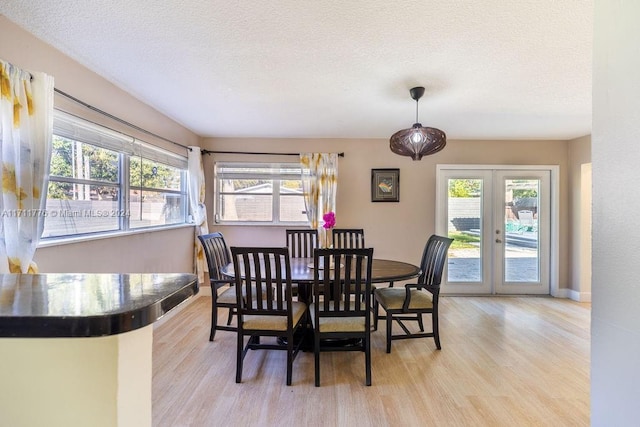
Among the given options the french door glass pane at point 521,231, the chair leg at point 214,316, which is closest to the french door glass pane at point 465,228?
the french door glass pane at point 521,231

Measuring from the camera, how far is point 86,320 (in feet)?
1.75

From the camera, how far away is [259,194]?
4.39m

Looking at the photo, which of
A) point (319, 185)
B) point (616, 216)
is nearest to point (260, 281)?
point (616, 216)

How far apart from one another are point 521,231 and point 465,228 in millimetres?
817

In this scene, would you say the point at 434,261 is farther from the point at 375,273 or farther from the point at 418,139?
the point at 418,139

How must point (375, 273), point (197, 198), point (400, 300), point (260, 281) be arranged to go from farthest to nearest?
point (197, 198), point (400, 300), point (375, 273), point (260, 281)

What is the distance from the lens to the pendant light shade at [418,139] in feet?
7.82

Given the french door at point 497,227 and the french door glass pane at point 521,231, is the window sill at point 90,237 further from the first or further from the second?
the french door glass pane at point 521,231

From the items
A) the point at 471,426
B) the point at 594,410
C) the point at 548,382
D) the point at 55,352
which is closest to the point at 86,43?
the point at 55,352

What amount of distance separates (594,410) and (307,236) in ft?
9.62

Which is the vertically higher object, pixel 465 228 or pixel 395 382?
pixel 465 228

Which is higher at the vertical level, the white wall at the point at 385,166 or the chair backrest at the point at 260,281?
the white wall at the point at 385,166

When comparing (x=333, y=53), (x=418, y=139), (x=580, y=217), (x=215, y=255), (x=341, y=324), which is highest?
(x=333, y=53)

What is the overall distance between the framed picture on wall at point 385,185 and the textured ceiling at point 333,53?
46.1 inches
